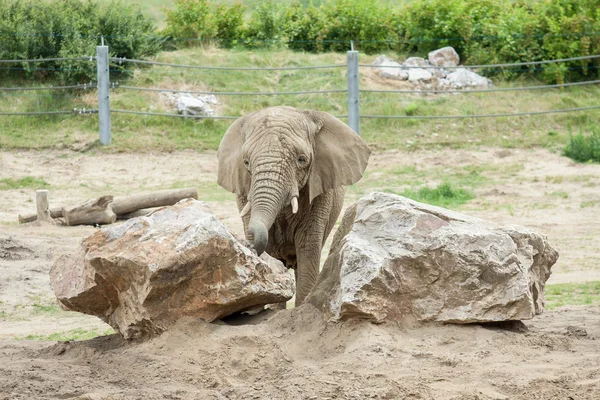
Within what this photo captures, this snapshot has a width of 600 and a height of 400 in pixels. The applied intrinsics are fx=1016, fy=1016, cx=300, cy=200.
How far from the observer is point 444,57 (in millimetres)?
20266

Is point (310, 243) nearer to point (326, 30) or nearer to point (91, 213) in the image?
point (91, 213)

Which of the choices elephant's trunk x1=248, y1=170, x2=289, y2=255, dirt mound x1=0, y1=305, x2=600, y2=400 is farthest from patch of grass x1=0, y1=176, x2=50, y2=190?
dirt mound x1=0, y1=305, x2=600, y2=400

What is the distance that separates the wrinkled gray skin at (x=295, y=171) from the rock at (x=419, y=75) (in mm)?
11284

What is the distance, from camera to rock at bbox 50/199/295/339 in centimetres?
616

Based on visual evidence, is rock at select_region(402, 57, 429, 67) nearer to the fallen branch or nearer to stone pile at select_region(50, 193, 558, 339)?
the fallen branch

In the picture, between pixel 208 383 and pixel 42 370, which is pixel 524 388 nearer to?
pixel 208 383

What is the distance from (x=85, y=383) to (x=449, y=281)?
7.58 ft

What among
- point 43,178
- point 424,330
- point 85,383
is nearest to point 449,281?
point 424,330

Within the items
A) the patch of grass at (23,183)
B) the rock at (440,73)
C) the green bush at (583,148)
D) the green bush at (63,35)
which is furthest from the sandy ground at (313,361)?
the rock at (440,73)

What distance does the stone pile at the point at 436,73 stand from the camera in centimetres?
1981

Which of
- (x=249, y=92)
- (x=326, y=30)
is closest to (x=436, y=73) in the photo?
(x=326, y=30)

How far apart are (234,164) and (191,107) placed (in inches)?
412

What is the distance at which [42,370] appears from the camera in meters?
6.12

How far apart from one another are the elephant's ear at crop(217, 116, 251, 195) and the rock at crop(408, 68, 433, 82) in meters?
11.8
